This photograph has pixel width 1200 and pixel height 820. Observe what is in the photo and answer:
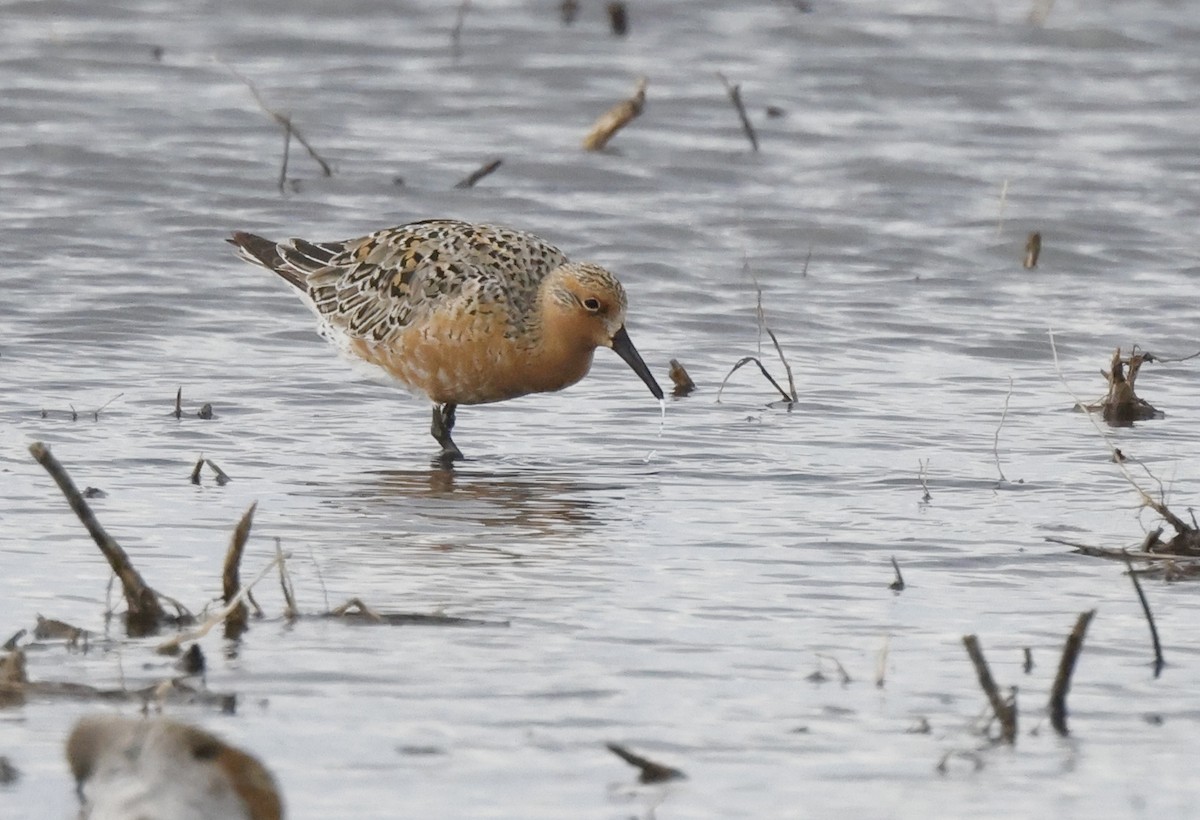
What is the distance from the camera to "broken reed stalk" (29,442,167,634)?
654 cm

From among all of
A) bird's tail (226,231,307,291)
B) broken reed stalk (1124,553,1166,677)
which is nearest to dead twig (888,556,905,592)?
broken reed stalk (1124,553,1166,677)

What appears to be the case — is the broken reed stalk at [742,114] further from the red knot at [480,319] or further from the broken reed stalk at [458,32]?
the red knot at [480,319]

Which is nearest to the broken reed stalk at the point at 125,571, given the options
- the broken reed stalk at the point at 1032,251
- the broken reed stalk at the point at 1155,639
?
the broken reed stalk at the point at 1155,639

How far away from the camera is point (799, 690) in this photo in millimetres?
6621

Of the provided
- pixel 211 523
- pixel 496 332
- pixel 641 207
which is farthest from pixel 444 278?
pixel 641 207

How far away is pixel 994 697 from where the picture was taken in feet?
19.5

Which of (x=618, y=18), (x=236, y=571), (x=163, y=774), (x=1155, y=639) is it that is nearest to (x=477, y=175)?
(x=618, y=18)

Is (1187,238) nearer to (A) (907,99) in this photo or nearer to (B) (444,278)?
(A) (907,99)

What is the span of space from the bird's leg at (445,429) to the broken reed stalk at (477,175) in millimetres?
4633

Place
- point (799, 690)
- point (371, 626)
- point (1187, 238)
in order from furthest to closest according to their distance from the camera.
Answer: point (1187, 238) → point (371, 626) → point (799, 690)

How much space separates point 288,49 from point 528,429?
9883mm

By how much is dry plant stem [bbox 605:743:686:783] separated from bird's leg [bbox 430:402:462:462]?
4529 millimetres

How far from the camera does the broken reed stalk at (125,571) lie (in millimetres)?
6543

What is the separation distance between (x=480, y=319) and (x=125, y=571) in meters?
3.72
